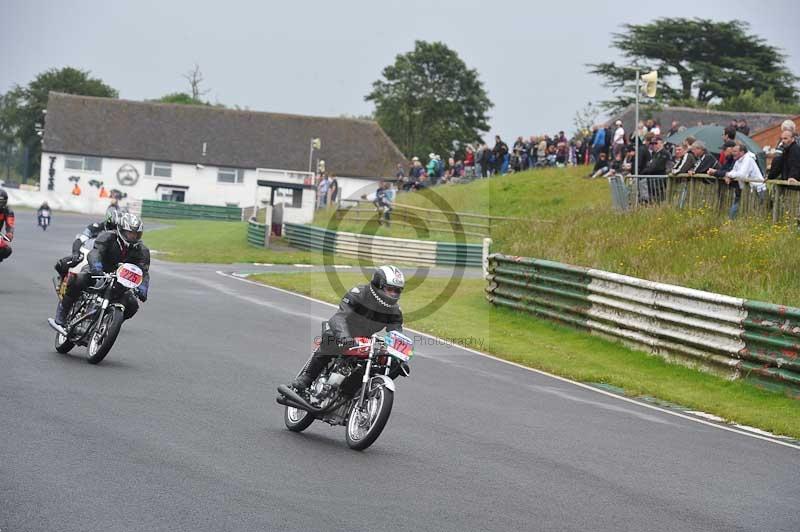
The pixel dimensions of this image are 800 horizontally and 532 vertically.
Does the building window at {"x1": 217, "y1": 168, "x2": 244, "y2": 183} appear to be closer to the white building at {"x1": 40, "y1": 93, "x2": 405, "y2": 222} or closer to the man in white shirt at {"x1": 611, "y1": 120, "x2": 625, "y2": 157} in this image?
the white building at {"x1": 40, "y1": 93, "x2": 405, "y2": 222}

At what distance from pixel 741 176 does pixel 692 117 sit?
51207 millimetres

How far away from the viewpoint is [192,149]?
9125cm

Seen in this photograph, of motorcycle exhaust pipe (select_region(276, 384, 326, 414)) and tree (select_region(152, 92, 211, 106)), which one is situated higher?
tree (select_region(152, 92, 211, 106))

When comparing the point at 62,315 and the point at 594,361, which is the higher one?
the point at 62,315

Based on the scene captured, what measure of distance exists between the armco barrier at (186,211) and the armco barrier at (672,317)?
50.9 m

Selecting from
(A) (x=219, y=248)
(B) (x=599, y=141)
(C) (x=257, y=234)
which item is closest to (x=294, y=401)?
(B) (x=599, y=141)

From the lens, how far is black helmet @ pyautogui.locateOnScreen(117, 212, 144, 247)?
547 inches

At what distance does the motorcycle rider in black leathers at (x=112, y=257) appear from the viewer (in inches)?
544

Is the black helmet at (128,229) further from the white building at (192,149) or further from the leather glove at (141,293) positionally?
the white building at (192,149)

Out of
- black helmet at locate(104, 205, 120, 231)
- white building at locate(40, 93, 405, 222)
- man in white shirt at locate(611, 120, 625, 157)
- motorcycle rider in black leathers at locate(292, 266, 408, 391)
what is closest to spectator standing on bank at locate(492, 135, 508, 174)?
man in white shirt at locate(611, 120, 625, 157)

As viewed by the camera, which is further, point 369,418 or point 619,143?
point 619,143

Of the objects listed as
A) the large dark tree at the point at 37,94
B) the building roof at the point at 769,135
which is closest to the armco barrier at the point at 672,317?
the building roof at the point at 769,135

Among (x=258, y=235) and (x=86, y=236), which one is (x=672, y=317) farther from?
(x=258, y=235)

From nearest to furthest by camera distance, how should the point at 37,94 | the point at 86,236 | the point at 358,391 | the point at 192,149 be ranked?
the point at 358,391 < the point at 86,236 < the point at 192,149 < the point at 37,94
